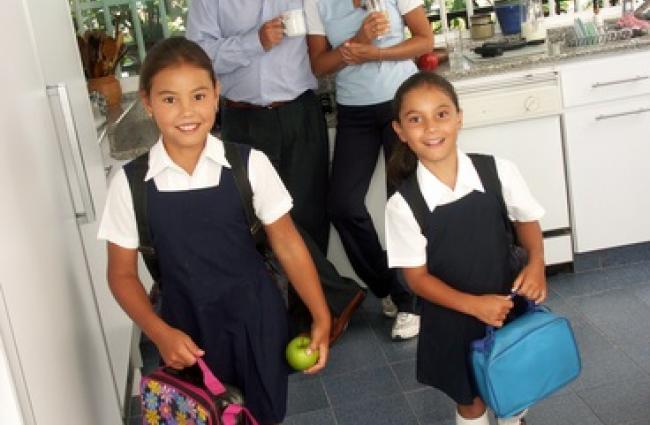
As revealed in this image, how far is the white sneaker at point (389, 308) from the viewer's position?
320 centimetres

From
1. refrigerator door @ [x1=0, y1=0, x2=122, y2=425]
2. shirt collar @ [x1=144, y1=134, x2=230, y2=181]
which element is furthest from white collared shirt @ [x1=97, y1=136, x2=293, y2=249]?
refrigerator door @ [x1=0, y1=0, x2=122, y2=425]

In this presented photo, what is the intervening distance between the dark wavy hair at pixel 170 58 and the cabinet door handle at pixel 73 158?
33 centimetres

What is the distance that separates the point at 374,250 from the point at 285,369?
50.4 inches

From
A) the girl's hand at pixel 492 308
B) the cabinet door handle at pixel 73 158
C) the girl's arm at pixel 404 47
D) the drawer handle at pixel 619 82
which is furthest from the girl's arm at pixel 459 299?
the drawer handle at pixel 619 82

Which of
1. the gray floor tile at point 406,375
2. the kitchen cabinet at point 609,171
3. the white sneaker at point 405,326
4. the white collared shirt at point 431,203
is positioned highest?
the white collared shirt at point 431,203

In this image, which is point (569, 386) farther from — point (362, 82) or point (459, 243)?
point (362, 82)

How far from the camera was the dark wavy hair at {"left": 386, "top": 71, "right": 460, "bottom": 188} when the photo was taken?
191 cm

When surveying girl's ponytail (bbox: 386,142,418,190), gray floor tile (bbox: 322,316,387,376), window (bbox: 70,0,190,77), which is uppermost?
window (bbox: 70,0,190,77)

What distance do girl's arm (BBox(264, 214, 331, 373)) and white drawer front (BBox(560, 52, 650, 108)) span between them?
1.70 meters

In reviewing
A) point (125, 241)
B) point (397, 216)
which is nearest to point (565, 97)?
point (397, 216)

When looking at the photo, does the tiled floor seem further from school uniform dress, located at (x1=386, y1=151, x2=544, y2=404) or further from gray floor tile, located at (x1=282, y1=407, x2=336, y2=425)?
school uniform dress, located at (x1=386, y1=151, x2=544, y2=404)

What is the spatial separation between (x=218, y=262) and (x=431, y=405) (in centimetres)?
105

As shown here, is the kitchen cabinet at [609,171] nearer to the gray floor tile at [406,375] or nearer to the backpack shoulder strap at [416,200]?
the gray floor tile at [406,375]

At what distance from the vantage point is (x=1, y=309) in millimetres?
1284
